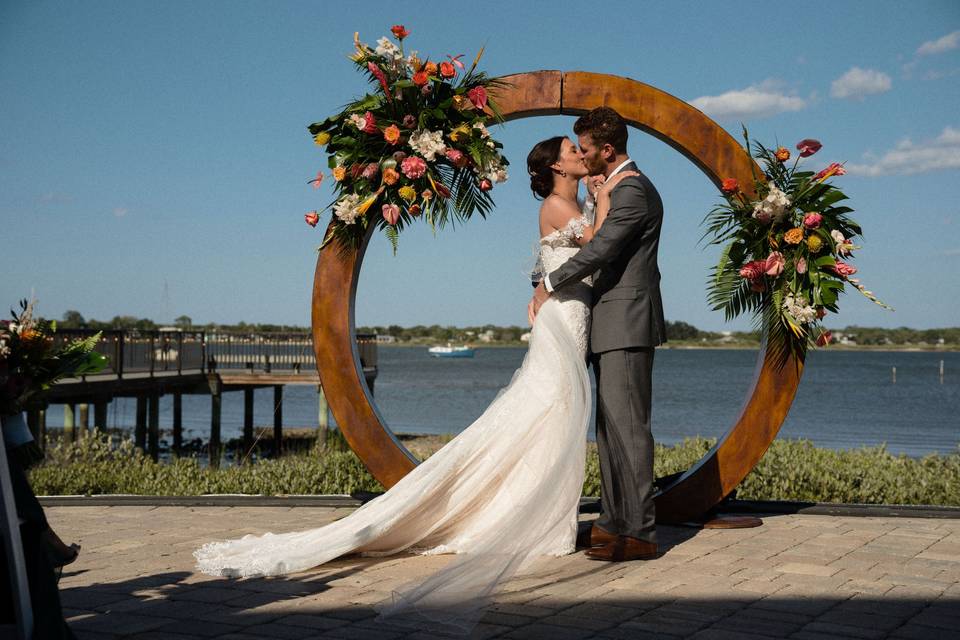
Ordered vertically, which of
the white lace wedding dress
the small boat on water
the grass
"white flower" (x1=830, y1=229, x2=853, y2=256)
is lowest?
the small boat on water

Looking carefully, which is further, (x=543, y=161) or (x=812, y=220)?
(x=812, y=220)

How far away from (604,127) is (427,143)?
3.73 ft

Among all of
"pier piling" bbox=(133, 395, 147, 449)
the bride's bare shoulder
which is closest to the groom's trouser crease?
the bride's bare shoulder

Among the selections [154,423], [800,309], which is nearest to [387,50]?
[800,309]

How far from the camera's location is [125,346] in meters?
24.2

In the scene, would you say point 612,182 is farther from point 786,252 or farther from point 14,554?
point 14,554

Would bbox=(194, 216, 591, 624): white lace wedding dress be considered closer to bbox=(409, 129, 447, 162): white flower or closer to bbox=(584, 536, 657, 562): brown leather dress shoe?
bbox=(584, 536, 657, 562): brown leather dress shoe

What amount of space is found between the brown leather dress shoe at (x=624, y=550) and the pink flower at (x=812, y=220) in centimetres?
228

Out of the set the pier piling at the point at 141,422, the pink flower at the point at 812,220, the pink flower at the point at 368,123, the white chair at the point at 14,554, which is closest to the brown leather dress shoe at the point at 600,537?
the pink flower at the point at 812,220

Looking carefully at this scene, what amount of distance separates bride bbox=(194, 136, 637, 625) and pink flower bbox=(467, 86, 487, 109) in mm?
792

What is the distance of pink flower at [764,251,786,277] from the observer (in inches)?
236

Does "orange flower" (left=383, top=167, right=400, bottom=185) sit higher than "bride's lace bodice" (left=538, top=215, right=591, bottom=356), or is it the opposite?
"orange flower" (left=383, top=167, right=400, bottom=185)

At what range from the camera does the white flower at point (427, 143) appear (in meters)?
5.86

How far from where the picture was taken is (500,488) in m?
5.26
